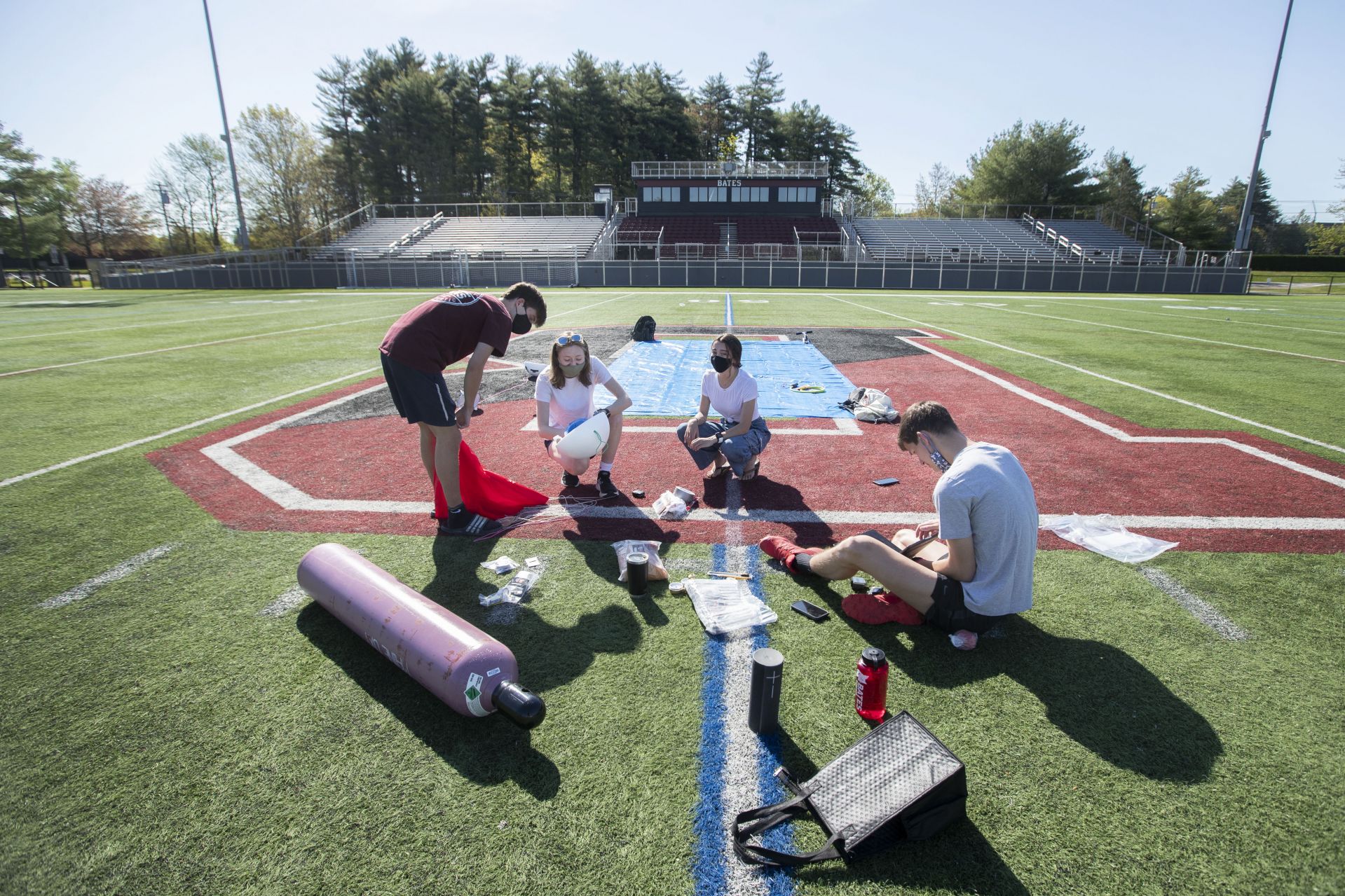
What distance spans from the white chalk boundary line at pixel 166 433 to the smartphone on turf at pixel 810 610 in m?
7.26

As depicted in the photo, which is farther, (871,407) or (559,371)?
(871,407)

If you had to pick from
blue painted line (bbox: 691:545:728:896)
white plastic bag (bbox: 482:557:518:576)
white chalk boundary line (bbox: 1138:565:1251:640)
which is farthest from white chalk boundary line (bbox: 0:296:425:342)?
white chalk boundary line (bbox: 1138:565:1251:640)

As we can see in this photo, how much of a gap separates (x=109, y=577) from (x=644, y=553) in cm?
360

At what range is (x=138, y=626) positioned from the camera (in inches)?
147

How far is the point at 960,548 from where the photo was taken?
348cm

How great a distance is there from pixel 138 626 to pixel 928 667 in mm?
4520

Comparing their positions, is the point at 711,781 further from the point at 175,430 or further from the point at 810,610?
the point at 175,430

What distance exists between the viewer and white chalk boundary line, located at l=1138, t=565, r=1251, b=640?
3711 millimetres

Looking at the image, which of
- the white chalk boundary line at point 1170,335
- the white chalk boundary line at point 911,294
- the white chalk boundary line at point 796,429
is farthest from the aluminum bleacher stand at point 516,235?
the white chalk boundary line at point 796,429

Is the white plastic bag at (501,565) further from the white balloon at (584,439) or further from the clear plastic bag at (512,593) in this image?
the white balloon at (584,439)

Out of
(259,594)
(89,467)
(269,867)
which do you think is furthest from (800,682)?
(89,467)

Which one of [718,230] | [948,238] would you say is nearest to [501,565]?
[718,230]

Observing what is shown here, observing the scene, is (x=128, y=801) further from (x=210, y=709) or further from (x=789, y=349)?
(x=789, y=349)

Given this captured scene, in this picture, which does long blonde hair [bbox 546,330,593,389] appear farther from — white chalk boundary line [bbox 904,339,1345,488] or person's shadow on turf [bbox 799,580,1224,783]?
white chalk boundary line [bbox 904,339,1345,488]
